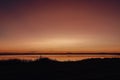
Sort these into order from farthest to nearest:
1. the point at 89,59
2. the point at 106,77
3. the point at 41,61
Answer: the point at 89,59
the point at 41,61
the point at 106,77

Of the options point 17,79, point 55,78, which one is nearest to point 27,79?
point 17,79

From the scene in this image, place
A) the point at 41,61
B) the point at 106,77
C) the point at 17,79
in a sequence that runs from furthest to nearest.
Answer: the point at 41,61
the point at 106,77
the point at 17,79

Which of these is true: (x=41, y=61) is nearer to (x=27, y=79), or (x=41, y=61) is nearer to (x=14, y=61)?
(x=14, y=61)

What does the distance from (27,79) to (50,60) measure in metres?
20.5

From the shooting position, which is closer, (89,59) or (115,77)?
(115,77)

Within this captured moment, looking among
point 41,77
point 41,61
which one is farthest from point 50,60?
point 41,77

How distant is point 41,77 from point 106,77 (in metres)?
5.85

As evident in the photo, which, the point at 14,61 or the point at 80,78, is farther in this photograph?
the point at 14,61

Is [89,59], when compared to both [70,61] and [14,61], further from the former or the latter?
[14,61]

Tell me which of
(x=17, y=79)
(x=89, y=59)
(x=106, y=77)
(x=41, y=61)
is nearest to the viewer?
(x=17, y=79)

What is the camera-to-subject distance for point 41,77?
27078 mm

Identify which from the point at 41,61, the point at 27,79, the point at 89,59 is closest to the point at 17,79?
the point at 27,79

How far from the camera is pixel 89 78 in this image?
88.7ft

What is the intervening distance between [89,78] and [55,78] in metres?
3.01
